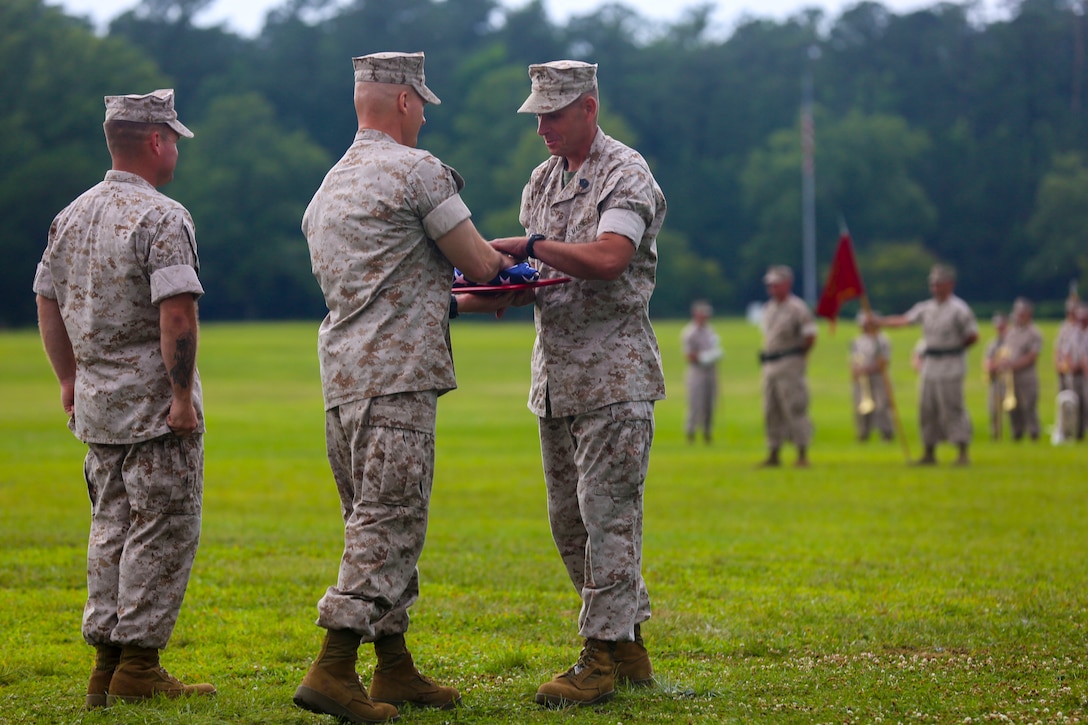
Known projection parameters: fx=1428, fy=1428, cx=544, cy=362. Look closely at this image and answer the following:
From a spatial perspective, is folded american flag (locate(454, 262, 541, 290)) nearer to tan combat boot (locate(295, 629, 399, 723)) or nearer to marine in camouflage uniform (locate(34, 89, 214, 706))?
marine in camouflage uniform (locate(34, 89, 214, 706))

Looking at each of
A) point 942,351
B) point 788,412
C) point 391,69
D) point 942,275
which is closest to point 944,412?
point 942,351

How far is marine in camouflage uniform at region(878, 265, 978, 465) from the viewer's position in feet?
57.7

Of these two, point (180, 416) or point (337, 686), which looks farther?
point (180, 416)

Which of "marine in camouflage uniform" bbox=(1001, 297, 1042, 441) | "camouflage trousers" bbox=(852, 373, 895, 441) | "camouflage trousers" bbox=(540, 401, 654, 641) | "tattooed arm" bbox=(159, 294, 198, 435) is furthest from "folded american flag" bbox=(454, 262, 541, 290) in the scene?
"marine in camouflage uniform" bbox=(1001, 297, 1042, 441)

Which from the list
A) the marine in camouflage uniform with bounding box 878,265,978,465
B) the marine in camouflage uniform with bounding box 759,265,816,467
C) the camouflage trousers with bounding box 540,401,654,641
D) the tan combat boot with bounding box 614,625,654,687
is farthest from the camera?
the marine in camouflage uniform with bounding box 759,265,816,467

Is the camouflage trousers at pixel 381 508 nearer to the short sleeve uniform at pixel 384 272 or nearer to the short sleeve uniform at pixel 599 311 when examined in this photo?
the short sleeve uniform at pixel 384 272

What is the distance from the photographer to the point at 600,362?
5.70 m

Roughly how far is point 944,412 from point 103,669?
1398 cm

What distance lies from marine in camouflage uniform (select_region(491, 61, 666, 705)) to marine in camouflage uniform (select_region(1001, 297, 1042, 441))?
20246 millimetres

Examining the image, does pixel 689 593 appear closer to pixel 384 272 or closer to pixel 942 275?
pixel 384 272

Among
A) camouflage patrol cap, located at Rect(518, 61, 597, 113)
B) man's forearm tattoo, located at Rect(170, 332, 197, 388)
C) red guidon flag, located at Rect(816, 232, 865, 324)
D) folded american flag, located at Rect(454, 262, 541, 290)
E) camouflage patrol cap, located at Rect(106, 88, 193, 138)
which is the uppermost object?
camouflage patrol cap, located at Rect(518, 61, 597, 113)

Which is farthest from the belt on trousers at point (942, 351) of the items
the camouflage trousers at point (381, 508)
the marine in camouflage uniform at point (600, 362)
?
the camouflage trousers at point (381, 508)

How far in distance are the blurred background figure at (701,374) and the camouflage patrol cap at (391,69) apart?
18492 millimetres

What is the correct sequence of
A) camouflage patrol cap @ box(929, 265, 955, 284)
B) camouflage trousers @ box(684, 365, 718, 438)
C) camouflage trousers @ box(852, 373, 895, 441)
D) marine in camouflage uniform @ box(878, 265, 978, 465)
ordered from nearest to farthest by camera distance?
camouflage patrol cap @ box(929, 265, 955, 284) < marine in camouflage uniform @ box(878, 265, 978, 465) < camouflage trousers @ box(684, 365, 718, 438) < camouflage trousers @ box(852, 373, 895, 441)
